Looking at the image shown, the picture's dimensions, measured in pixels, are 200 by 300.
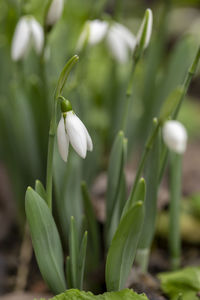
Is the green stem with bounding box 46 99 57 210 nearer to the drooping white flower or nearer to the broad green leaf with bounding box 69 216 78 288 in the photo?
the broad green leaf with bounding box 69 216 78 288

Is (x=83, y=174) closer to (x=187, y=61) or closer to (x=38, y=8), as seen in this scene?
(x=187, y=61)

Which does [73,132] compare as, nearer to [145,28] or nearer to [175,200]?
[145,28]

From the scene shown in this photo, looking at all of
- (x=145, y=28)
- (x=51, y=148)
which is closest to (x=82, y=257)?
(x=51, y=148)

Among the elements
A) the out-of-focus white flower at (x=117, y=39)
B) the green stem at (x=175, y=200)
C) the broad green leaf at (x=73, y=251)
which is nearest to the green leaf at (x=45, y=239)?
the broad green leaf at (x=73, y=251)

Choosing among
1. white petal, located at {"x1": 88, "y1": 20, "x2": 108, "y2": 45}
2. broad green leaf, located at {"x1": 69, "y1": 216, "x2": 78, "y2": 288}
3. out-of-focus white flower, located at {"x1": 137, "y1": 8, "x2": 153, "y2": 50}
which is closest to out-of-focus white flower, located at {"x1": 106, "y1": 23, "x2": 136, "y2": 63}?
white petal, located at {"x1": 88, "y1": 20, "x2": 108, "y2": 45}

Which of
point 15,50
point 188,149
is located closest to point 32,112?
point 15,50

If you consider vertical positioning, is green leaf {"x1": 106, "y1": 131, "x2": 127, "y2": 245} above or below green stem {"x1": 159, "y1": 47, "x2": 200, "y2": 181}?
below
